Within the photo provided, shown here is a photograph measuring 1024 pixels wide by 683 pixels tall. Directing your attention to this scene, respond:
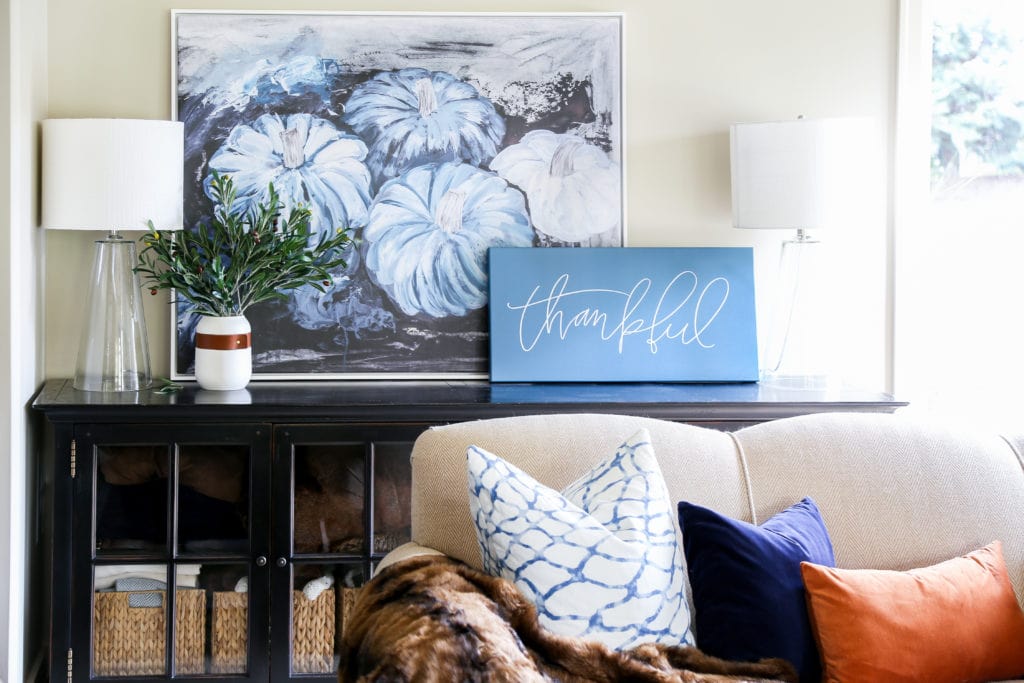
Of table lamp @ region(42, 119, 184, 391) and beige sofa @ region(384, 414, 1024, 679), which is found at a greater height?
table lamp @ region(42, 119, 184, 391)

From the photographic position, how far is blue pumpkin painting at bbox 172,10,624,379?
2.96 meters

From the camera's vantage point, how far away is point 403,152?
9.84 ft

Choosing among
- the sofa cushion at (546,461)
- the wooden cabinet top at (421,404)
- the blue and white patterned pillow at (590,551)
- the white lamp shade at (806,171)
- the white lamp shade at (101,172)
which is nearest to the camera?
the blue and white patterned pillow at (590,551)

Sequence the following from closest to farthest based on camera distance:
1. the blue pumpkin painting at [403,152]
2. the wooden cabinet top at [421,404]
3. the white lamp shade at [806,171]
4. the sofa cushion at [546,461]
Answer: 1. the sofa cushion at [546,461]
2. the wooden cabinet top at [421,404]
3. the white lamp shade at [806,171]
4. the blue pumpkin painting at [403,152]

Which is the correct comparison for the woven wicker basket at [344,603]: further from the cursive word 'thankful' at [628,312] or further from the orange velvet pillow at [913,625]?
the orange velvet pillow at [913,625]

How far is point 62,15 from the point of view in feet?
9.55

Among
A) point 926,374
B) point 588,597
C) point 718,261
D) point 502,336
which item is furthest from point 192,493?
point 926,374

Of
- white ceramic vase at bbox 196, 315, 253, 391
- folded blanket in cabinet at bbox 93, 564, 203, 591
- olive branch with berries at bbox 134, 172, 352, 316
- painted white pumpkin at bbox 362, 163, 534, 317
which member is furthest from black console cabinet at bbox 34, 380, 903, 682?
painted white pumpkin at bbox 362, 163, 534, 317

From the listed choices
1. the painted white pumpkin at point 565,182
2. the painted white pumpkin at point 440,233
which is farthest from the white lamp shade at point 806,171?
the painted white pumpkin at point 440,233

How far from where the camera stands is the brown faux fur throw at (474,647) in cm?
148

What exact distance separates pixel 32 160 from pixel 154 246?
37 centimetres

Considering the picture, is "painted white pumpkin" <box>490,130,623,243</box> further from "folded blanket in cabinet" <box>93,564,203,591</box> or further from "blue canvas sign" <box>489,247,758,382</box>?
"folded blanket in cabinet" <box>93,564,203,591</box>

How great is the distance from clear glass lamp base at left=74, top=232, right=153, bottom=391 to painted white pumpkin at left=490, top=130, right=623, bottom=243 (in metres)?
1.05

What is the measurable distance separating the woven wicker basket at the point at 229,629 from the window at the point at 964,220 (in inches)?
77.7
